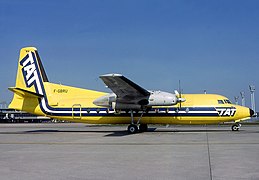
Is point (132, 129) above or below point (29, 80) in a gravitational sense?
below

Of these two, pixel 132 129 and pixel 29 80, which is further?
pixel 29 80

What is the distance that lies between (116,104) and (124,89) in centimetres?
200

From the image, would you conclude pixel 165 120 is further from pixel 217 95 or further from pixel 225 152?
pixel 225 152

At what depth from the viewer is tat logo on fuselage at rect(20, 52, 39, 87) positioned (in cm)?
2683

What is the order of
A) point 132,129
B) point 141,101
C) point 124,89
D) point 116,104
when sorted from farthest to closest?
1. point 116,104
2. point 132,129
3. point 141,101
4. point 124,89

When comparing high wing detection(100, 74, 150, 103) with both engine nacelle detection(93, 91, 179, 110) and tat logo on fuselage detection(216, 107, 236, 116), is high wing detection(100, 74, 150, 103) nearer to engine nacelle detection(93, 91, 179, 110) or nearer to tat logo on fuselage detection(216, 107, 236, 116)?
engine nacelle detection(93, 91, 179, 110)

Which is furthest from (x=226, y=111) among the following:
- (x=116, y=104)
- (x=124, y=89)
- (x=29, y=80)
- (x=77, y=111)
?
(x=29, y=80)

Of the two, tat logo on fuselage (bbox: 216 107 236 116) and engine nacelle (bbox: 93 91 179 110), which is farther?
tat logo on fuselage (bbox: 216 107 236 116)

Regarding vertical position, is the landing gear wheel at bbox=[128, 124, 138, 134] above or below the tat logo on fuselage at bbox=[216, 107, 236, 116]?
below

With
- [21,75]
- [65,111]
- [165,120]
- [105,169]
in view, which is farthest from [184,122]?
[105,169]

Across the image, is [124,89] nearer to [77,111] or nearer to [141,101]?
[141,101]

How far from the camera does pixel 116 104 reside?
2434 centimetres

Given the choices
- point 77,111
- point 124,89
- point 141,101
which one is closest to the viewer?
point 124,89

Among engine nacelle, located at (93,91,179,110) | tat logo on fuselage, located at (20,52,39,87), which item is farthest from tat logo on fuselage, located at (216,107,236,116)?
tat logo on fuselage, located at (20,52,39,87)
